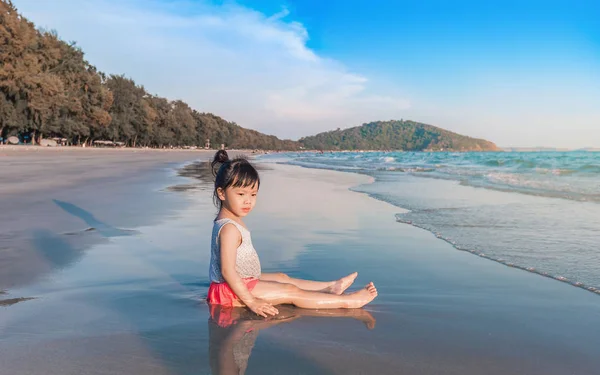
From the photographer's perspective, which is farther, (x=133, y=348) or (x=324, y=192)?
(x=324, y=192)

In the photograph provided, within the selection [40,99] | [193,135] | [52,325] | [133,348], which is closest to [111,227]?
[52,325]

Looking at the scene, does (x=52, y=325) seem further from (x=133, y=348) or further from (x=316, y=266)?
(x=316, y=266)

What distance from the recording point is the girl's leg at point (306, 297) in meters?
3.28

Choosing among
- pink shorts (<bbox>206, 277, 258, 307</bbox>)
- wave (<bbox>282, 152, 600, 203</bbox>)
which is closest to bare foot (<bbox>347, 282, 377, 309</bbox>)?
pink shorts (<bbox>206, 277, 258, 307</bbox>)

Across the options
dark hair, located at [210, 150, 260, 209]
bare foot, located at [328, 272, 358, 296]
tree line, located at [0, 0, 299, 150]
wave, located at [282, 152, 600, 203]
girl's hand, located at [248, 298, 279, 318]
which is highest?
tree line, located at [0, 0, 299, 150]

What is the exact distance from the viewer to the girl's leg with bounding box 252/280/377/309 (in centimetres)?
328

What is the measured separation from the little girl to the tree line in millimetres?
44749

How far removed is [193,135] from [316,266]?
103m

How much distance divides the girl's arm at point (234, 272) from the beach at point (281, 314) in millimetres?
89

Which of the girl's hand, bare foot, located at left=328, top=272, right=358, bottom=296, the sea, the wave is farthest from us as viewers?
the wave

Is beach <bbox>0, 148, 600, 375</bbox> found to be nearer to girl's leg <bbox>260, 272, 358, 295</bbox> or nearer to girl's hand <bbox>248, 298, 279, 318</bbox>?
girl's hand <bbox>248, 298, 279, 318</bbox>

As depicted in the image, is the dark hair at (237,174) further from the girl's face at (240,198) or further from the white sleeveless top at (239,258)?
the white sleeveless top at (239,258)

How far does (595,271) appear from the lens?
4316mm

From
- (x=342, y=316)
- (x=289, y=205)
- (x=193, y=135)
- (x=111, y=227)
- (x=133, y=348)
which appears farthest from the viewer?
(x=193, y=135)
